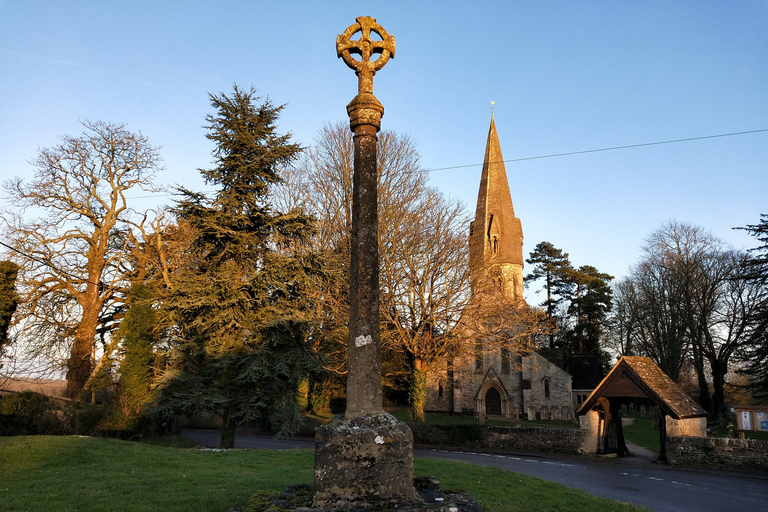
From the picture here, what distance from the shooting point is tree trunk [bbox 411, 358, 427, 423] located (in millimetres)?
22312

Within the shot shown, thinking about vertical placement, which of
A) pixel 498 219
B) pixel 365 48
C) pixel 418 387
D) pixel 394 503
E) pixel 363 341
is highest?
pixel 498 219

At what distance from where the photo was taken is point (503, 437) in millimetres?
21484

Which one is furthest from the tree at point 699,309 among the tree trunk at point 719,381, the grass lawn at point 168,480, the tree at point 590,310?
the grass lawn at point 168,480

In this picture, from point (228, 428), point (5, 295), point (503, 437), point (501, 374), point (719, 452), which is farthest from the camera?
point (501, 374)

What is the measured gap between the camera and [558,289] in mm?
51281

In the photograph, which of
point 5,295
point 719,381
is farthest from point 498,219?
point 5,295

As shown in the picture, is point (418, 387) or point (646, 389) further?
point (418, 387)

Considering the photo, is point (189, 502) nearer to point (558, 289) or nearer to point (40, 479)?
point (40, 479)

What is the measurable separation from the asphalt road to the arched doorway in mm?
21351

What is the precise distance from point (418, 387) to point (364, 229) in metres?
17.9

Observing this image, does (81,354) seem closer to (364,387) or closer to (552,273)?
(364,387)

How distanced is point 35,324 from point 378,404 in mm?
19678

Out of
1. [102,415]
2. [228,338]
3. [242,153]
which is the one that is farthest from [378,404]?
[102,415]

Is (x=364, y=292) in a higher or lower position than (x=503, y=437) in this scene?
higher
